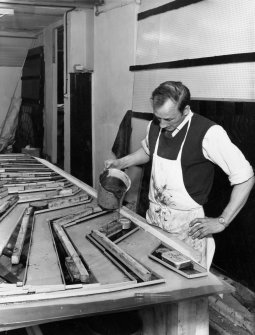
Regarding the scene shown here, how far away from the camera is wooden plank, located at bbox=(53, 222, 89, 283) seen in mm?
1639

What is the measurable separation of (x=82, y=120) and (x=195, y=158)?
13.7 feet

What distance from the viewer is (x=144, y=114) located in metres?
4.58

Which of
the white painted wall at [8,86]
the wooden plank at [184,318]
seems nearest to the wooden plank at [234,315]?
the wooden plank at [184,318]

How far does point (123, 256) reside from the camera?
1.83 meters

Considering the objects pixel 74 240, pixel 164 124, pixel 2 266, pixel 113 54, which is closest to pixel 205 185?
pixel 164 124

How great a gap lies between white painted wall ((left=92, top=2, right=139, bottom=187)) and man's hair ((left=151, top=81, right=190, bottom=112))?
8.74 ft

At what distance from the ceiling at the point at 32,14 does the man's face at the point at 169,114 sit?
3516mm

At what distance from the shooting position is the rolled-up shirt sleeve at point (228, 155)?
2209mm

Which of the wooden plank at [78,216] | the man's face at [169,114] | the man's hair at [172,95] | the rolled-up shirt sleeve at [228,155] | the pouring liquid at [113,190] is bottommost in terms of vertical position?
the wooden plank at [78,216]

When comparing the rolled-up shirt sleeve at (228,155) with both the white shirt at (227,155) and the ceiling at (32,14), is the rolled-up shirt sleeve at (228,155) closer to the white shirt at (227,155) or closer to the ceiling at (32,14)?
the white shirt at (227,155)

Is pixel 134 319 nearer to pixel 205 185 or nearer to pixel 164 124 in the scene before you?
pixel 205 185

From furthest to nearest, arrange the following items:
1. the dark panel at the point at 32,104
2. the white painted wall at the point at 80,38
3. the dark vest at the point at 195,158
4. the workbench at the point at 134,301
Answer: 1. the dark panel at the point at 32,104
2. the white painted wall at the point at 80,38
3. the dark vest at the point at 195,158
4. the workbench at the point at 134,301

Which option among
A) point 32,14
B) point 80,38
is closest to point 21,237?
point 80,38

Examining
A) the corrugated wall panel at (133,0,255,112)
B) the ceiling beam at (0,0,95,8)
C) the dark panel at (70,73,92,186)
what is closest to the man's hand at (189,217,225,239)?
the corrugated wall panel at (133,0,255,112)
